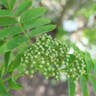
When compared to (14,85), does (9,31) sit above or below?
above

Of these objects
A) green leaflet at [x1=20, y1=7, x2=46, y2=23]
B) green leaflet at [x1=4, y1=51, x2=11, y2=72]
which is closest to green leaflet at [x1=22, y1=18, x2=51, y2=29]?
green leaflet at [x1=20, y1=7, x2=46, y2=23]

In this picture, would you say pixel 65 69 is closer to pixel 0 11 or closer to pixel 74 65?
pixel 74 65

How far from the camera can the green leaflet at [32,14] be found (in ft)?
4.41

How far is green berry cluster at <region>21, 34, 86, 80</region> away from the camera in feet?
4.14

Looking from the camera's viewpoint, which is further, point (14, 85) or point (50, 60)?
point (14, 85)

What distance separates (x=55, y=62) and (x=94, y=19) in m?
3.21

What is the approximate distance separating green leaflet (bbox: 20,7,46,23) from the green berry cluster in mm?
99

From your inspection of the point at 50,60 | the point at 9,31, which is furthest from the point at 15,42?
the point at 50,60

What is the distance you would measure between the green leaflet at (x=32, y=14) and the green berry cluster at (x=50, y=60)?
0.10 m

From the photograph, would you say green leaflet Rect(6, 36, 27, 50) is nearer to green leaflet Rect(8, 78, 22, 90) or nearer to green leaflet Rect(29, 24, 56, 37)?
green leaflet Rect(29, 24, 56, 37)

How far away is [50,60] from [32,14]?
0.20 m

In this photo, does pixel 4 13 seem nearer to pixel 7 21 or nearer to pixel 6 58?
pixel 7 21

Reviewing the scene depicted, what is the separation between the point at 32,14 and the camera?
4.43 ft

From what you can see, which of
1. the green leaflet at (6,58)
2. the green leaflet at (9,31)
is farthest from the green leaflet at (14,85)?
the green leaflet at (9,31)
